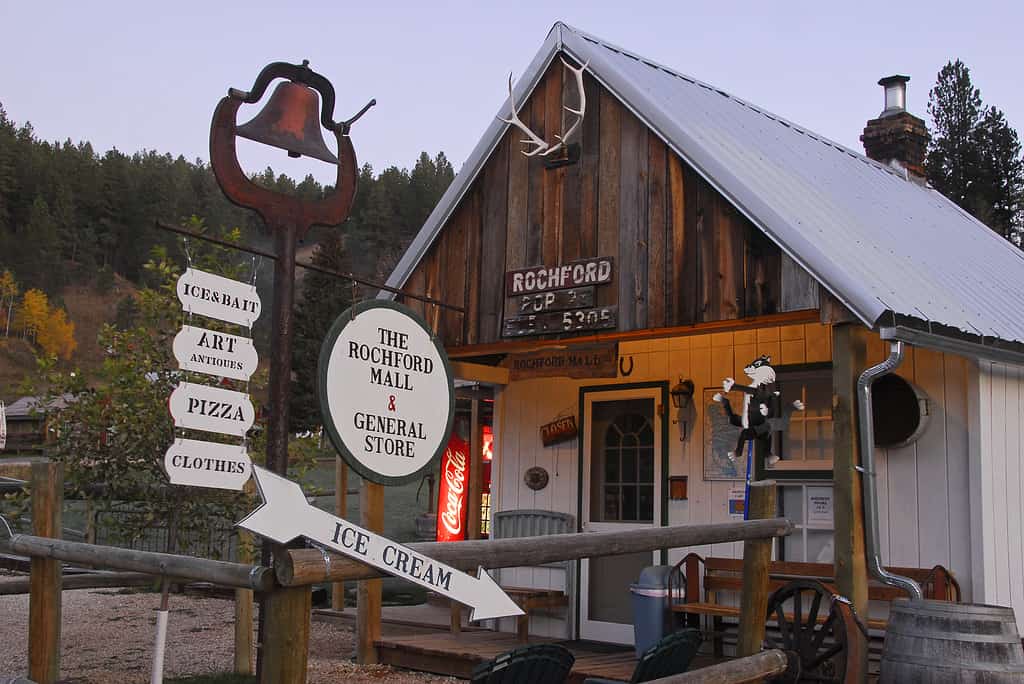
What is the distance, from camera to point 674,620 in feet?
26.9

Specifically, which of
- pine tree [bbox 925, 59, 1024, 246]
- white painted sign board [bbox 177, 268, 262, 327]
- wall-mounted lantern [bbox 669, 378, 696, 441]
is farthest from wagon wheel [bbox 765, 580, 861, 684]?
pine tree [bbox 925, 59, 1024, 246]

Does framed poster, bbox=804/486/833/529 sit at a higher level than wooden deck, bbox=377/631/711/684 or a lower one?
higher

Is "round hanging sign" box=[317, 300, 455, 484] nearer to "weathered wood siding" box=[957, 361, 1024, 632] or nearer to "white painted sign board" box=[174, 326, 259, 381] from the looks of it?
"white painted sign board" box=[174, 326, 259, 381]

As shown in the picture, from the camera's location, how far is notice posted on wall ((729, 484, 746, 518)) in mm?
8711

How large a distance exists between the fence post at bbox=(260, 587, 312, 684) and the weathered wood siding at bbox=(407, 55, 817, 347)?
4.30 metres

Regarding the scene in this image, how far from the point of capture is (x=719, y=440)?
8898 mm

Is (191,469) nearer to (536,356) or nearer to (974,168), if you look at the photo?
(536,356)

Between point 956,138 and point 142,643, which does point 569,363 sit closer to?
point 142,643

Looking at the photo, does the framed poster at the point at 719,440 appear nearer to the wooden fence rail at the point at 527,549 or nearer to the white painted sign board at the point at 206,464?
the wooden fence rail at the point at 527,549

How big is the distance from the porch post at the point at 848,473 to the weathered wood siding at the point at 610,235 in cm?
39

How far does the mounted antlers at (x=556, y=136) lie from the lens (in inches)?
328

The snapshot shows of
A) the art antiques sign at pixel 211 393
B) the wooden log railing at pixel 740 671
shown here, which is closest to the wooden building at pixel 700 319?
the wooden log railing at pixel 740 671

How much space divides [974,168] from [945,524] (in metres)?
33.6

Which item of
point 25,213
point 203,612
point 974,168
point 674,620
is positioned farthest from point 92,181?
point 674,620
